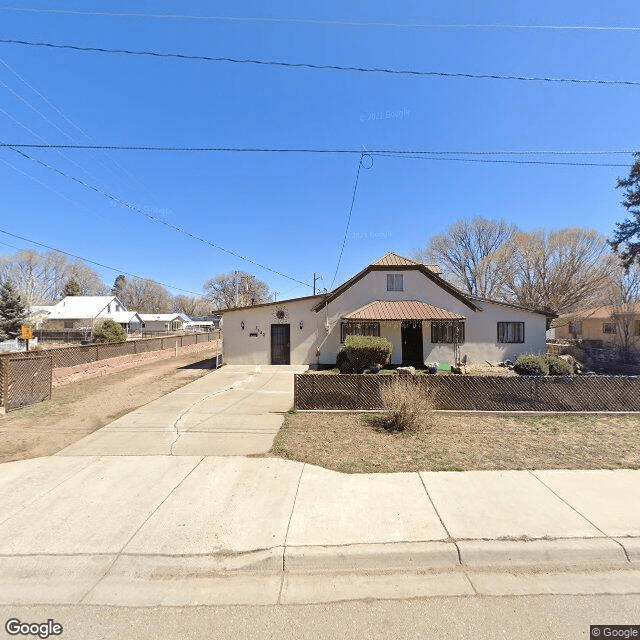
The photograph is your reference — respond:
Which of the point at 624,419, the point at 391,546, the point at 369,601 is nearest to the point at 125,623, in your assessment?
the point at 369,601

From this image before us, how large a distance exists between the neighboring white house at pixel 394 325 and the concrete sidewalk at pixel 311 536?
473 inches

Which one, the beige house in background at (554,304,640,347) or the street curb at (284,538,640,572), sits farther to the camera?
the beige house in background at (554,304,640,347)

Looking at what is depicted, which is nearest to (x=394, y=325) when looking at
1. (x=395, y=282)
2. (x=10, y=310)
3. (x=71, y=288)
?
(x=395, y=282)

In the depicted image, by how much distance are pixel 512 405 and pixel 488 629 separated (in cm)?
603

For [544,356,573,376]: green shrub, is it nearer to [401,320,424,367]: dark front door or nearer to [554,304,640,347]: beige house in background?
[401,320,424,367]: dark front door

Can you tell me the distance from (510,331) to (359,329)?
308 inches

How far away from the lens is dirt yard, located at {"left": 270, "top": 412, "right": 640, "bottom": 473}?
501cm

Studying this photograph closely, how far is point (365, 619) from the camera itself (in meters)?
2.46

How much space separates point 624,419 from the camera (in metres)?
7.09

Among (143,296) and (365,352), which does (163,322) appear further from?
(365,352)

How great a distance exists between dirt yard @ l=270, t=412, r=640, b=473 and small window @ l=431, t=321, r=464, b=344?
360 inches

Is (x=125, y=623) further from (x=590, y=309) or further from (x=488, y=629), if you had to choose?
(x=590, y=309)

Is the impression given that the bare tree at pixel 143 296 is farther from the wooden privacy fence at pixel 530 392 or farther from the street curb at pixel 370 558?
the street curb at pixel 370 558

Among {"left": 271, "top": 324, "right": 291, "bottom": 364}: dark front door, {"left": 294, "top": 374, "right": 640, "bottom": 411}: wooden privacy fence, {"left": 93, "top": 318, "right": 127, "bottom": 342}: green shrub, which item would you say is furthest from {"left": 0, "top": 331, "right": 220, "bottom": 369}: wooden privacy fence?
{"left": 294, "top": 374, "right": 640, "bottom": 411}: wooden privacy fence
